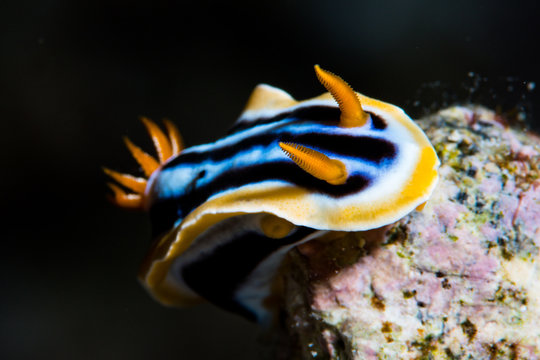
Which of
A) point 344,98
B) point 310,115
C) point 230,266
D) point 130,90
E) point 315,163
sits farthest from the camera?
point 130,90

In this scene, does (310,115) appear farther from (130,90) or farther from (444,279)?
(130,90)

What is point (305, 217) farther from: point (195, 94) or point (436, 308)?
point (195, 94)

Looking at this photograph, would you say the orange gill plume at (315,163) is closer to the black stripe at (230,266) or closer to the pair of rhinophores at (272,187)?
the pair of rhinophores at (272,187)

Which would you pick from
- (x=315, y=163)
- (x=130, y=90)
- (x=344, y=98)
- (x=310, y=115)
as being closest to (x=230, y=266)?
(x=310, y=115)

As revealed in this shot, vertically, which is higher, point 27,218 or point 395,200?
point 395,200

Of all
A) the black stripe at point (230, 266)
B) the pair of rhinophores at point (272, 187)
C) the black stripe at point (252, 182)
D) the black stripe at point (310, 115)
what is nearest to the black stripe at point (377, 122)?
the pair of rhinophores at point (272, 187)

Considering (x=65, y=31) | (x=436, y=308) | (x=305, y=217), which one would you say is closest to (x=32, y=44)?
(x=65, y=31)
